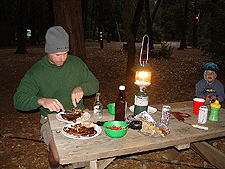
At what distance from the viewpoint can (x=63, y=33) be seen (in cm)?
288

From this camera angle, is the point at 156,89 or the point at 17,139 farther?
the point at 156,89

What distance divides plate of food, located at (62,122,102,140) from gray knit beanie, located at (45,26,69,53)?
1.06 m

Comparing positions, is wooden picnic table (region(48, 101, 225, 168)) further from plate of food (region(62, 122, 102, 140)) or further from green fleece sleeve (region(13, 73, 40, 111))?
green fleece sleeve (region(13, 73, 40, 111))

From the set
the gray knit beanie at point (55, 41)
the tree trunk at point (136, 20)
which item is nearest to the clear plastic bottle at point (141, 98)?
the gray knit beanie at point (55, 41)

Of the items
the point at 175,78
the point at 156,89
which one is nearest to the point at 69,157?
the point at 156,89

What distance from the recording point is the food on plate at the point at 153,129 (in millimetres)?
2287

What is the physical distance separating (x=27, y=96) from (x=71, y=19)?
3527 mm

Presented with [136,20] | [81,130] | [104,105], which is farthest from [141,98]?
[136,20]

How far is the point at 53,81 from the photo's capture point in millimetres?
2965

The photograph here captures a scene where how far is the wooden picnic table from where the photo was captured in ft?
6.16

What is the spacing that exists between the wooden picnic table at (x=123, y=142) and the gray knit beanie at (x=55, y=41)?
0.89 metres

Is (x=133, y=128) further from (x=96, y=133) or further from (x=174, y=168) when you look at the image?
(x=174, y=168)

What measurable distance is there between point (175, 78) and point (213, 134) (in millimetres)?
8281

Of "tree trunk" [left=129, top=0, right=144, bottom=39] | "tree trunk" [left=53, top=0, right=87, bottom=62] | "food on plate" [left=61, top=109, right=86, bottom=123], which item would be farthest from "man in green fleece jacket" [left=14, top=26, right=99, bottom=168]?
"tree trunk" [left=129, top=0, right=144, bottom=39]
